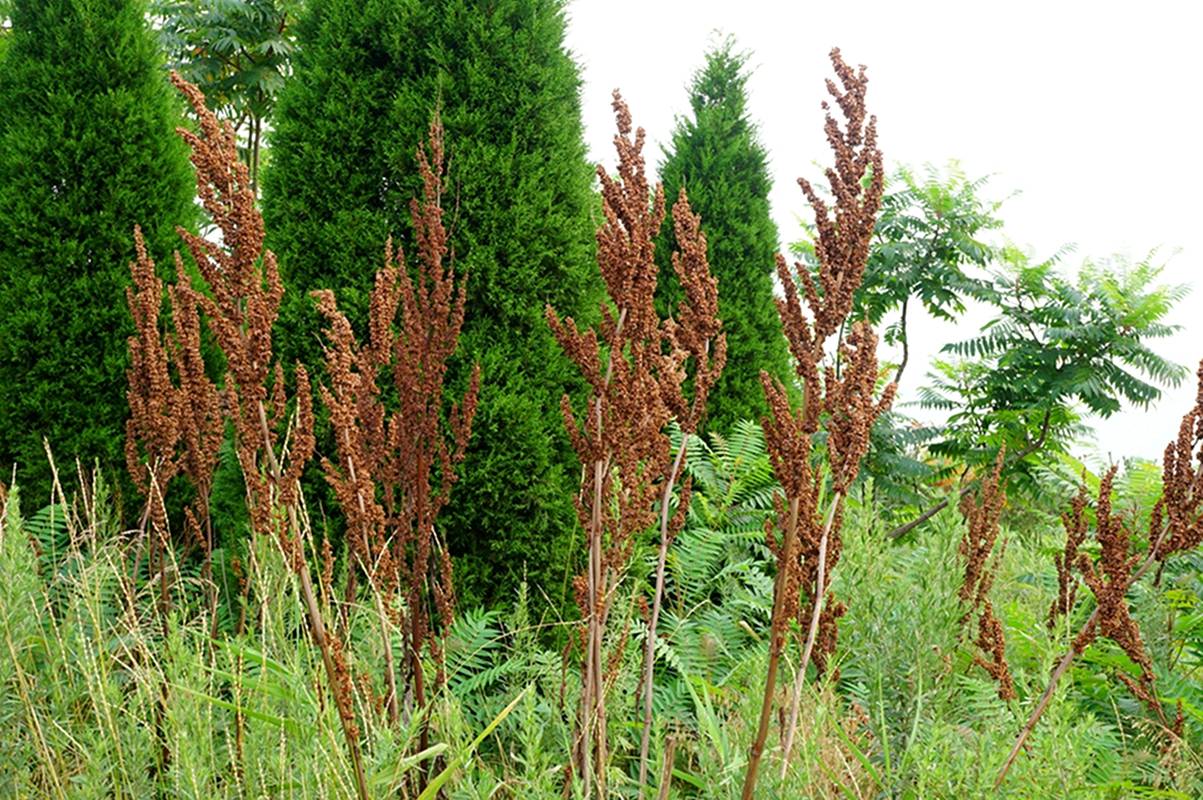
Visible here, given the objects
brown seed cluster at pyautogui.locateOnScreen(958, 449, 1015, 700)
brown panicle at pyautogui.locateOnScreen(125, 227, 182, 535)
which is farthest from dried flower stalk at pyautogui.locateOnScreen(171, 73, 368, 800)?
brown seed cluster at pyautogui.locateOnScreen(958, 449, 1015, 700)

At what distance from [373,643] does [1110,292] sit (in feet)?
18.2

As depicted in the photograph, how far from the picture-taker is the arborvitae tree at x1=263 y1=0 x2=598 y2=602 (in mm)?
4406

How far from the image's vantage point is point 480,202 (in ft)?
15.2

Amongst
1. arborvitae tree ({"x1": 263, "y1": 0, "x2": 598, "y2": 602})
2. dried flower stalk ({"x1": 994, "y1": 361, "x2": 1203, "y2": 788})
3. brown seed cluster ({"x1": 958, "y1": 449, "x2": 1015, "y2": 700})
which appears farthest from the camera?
arborvitae tree ({"x1": 263, "y1": 0, "x2": 598, "y2": 602})

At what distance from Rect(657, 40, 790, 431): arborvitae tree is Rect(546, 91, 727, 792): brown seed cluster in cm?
424

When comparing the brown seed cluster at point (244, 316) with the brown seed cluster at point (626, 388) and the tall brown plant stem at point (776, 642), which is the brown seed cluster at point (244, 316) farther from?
the tall brown plant stem at point (776, 642)

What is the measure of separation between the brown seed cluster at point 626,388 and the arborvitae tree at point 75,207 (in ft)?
15.2

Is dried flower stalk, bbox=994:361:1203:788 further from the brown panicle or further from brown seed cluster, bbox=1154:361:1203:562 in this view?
the brown panicle

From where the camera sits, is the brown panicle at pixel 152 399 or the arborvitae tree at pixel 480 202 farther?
the arborvitae tree at pixel 480 202

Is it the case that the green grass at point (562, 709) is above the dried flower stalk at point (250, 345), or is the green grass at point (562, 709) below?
below

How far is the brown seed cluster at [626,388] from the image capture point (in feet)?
6.43

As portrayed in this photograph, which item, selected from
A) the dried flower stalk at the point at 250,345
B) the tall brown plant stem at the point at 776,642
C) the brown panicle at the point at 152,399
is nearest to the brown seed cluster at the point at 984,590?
the tall brown plant stem at the point at 776,642

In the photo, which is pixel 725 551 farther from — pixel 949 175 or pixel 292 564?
pixel 292 564

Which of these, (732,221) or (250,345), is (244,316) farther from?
(732,221)
